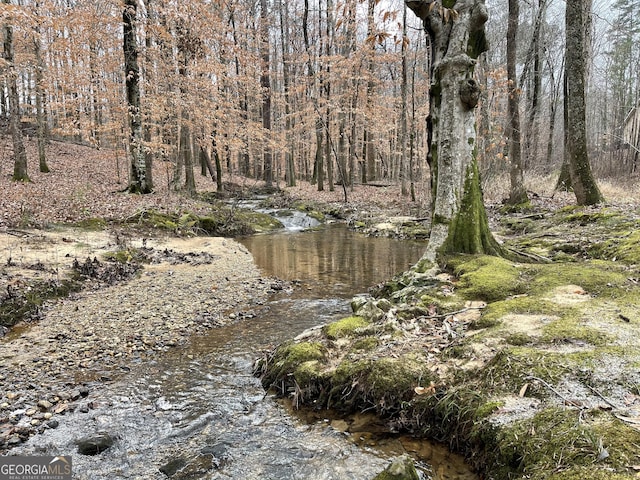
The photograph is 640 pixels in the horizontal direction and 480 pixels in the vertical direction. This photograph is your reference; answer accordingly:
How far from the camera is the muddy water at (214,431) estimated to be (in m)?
2.97

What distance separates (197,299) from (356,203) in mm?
15736

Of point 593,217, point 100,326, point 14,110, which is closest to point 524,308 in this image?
point 100,326

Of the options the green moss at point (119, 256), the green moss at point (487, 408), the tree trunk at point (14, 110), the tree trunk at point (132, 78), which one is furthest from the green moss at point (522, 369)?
the tree trunk at point (14, 110)

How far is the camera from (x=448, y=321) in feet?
14.6

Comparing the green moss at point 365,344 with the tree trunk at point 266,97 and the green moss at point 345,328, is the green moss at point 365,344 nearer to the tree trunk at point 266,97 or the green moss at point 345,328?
the green moss at point 345,328

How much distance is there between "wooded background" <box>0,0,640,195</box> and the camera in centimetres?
1525

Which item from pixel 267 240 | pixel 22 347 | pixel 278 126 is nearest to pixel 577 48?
pixel 267 240

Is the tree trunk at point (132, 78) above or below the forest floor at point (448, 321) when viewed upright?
above

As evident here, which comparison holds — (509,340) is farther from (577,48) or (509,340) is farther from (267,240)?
(267,240)

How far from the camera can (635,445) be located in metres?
2.14

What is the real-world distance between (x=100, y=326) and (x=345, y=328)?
3.69 metres

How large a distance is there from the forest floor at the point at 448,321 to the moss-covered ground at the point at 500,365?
0.02 meters

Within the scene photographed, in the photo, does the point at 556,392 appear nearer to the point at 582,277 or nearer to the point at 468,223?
the point at 582,277

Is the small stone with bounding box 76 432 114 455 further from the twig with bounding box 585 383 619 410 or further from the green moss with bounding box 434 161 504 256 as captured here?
the green moss with bounding box 434 161 504 256
